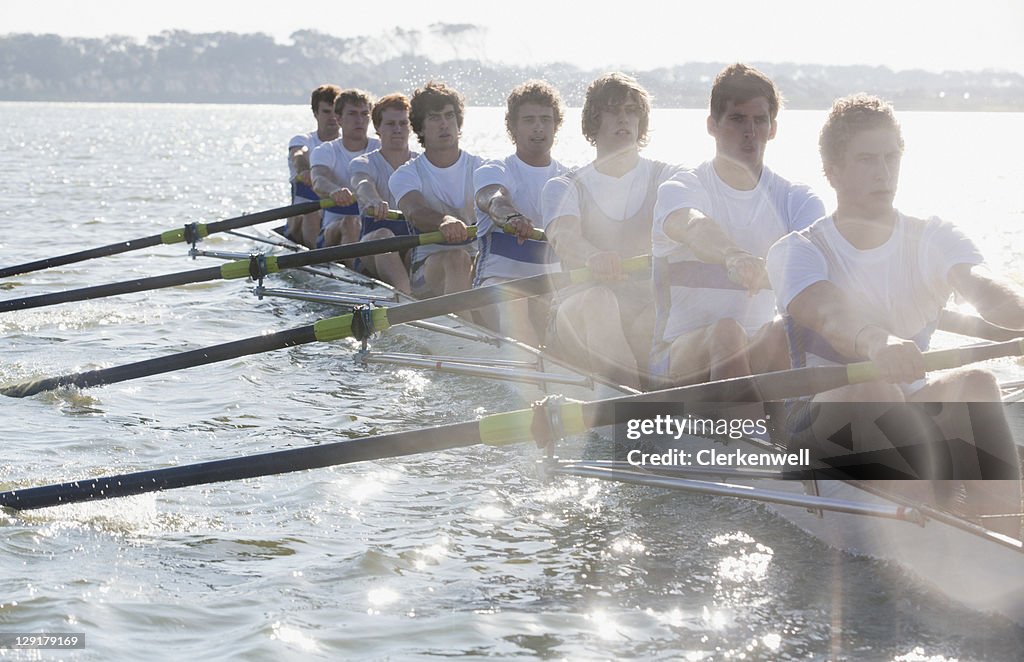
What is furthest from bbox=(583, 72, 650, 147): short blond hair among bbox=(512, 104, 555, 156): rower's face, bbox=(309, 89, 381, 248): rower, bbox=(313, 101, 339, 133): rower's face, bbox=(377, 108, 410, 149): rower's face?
bbox=(313, 101, 339, 133): rower's face

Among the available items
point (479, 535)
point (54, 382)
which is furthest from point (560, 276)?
point (54, 382)

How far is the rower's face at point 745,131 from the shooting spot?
199 inches

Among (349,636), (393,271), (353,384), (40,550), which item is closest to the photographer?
(349,636)

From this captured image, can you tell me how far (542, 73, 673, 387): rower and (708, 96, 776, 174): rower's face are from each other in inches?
41.2

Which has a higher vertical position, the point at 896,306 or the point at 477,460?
the point at 896,306

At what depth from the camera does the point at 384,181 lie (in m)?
10.2

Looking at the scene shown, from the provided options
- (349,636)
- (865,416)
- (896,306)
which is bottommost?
(349,636)

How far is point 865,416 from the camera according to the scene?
409cm

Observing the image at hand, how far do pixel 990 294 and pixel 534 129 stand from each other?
4.00 meters

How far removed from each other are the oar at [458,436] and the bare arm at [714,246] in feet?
2.14

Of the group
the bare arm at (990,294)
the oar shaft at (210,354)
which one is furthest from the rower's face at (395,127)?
the bare arm at (990,294)

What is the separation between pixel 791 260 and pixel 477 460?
2.45 m

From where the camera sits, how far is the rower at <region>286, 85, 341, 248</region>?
42.8 feet

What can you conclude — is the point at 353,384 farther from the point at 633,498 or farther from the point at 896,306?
the point at 896,306
